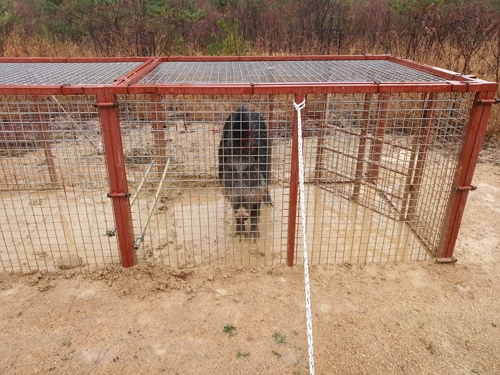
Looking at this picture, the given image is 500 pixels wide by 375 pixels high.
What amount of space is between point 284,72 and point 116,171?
5.93 feet

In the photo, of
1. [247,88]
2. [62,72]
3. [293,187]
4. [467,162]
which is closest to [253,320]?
[293,187]

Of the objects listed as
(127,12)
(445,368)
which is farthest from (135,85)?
(127,12)

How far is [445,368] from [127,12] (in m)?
11.5

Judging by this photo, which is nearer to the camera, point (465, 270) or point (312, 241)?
point (465, 270)

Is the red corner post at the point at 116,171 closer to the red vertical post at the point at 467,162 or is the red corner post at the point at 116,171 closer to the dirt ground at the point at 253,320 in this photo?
the dirt ground at the point at 253,320

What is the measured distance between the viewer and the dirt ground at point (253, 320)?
270 cm

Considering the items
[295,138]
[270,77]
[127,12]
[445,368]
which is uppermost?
[127,12]

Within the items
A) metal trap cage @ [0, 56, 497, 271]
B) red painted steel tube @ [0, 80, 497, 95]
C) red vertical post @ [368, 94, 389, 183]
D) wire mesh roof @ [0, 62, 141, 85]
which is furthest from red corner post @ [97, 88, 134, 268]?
red vertical post @ [368, 94, 389, 183]

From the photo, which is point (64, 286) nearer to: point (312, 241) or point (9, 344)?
point (9, 344)

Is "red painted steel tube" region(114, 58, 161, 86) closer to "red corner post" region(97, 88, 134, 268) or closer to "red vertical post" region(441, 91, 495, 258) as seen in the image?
"red corner post" region(97, 88, 134, 268)

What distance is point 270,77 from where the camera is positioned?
354 centimetres

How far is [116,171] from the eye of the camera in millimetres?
3199

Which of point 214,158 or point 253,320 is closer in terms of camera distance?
point 253,320

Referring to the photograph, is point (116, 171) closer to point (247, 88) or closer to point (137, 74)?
point (137, 74)
